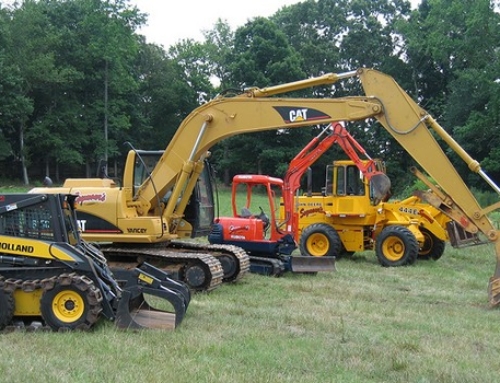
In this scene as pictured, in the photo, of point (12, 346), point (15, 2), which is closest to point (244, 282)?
point (12, 346)

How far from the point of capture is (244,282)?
38.2 feet

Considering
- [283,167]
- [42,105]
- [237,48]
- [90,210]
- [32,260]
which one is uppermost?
[237,48]

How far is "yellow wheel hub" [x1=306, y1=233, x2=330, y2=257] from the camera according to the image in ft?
51.8

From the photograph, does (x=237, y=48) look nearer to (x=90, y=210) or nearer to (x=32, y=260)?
(x=90, y=210)

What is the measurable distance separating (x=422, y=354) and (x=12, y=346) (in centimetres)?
416

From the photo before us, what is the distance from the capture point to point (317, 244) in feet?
52.3

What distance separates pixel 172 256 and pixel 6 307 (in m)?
3.52

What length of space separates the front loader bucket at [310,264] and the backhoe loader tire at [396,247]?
2325mm

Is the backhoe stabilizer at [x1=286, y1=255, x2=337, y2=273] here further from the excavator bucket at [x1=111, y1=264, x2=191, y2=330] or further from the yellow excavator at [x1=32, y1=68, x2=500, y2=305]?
the excavator bucket at [x1=111, y1=264, x2=191, y2=330]

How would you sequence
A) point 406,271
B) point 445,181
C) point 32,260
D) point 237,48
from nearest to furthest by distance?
1. point 32,260
2. point 445,181
3. point 406,271
4. point 237,48

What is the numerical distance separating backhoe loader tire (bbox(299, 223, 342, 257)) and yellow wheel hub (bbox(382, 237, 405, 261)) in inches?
44.7

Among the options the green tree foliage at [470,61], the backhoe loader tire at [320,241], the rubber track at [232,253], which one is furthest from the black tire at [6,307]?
the green tree foliage at [470,61]

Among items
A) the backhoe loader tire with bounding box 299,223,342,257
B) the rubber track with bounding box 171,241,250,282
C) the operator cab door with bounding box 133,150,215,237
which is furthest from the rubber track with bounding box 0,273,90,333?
the backhoe loader tire with bounding box 299,223,342,257

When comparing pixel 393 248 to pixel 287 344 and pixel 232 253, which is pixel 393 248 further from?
pixel 287 344
